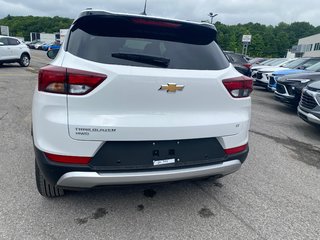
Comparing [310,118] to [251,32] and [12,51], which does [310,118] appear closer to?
[12,51]

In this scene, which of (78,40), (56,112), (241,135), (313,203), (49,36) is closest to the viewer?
(56,112)

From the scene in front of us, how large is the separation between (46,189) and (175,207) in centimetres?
127

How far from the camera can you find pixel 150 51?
2324 mm

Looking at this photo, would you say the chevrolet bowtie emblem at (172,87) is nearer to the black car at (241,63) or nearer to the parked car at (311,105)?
the parked car at (311,105)

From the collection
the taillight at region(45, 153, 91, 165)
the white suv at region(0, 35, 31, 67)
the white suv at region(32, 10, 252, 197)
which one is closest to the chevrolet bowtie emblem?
the white suv at region(32, 10, 252, 197)

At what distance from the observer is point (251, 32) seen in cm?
9256

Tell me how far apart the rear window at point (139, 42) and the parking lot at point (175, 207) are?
1344 mm

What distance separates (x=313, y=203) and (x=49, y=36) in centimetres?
7344

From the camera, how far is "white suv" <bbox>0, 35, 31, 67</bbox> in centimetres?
1414

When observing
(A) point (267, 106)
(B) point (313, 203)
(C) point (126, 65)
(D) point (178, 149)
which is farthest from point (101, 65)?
(A) point (267, 106)

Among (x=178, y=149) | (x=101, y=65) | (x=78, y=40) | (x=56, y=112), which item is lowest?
(x=178, y=149)

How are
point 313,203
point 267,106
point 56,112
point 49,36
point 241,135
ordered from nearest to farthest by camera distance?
point 56,112
point 241,135
point 313,203
point 267,106
point 49,36

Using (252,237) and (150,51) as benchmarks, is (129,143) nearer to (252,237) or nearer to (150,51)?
(150,51)

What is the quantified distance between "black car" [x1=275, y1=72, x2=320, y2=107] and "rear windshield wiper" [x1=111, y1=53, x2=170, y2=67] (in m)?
6.01
